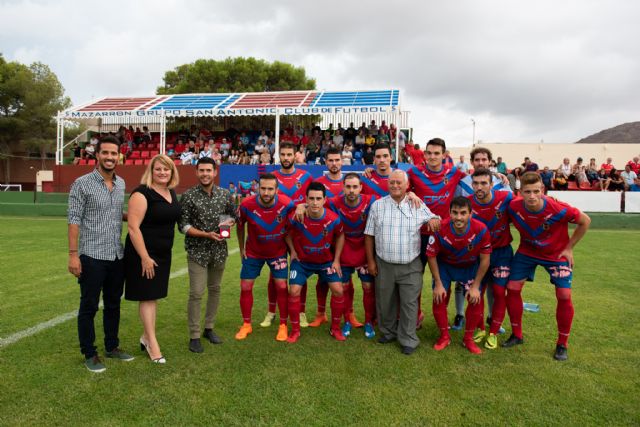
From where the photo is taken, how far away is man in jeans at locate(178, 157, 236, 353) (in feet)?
13.4

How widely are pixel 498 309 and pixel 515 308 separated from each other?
0.17m

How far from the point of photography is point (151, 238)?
146 inches

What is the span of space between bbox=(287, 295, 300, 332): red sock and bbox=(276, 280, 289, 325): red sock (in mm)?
113

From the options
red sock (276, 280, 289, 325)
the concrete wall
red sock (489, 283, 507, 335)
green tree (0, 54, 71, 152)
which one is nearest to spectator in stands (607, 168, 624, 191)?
red sock (489, 283, 507, 335)

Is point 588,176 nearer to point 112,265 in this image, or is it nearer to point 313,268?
point 313,268

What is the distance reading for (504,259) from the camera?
4.41 m

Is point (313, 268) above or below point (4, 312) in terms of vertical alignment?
above

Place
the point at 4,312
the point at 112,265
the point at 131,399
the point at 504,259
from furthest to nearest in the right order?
the point at 4,312
the point at 504,259
the point at 112,265
the point at 131,399

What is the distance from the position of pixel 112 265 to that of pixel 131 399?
1108 millimetres

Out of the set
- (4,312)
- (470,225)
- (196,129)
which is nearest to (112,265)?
(4,312)

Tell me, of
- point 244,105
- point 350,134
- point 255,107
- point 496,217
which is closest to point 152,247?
point 496,217

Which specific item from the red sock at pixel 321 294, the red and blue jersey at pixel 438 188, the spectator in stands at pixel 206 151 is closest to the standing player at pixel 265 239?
the red sock at pixel 321 294

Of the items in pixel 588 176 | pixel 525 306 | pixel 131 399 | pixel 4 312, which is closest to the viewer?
pixel 131 399

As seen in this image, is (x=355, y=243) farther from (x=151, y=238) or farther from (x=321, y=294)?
(x=151, y=238)
